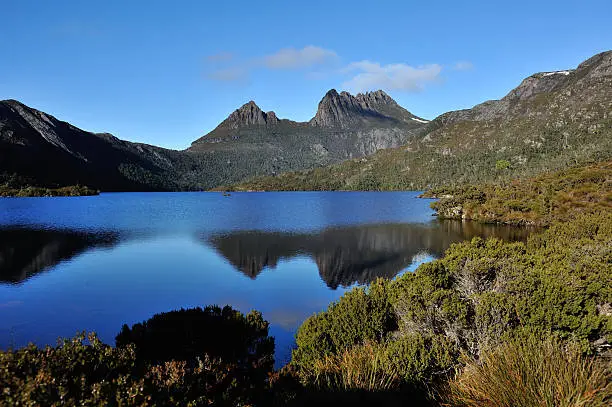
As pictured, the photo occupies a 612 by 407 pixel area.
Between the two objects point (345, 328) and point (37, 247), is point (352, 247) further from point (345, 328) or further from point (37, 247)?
point (37, 247)

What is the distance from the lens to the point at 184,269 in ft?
97.1

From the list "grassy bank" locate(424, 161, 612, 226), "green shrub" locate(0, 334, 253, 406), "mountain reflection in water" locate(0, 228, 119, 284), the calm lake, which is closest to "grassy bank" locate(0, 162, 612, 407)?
"green shrub" locate(0, 334, 253, 406)

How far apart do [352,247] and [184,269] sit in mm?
18006

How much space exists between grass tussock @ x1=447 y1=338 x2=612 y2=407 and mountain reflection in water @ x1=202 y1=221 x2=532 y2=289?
17.8m

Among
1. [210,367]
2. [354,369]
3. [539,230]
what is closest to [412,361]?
[354,369]

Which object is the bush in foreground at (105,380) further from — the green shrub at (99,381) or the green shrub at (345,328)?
the green shrub at (345,328)

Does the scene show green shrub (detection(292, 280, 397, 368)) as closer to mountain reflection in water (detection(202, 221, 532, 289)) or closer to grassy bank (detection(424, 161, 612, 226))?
mountain reflection in water (detection(202, 221, 532, 289))

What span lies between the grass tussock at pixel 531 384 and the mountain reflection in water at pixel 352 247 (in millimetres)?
17797

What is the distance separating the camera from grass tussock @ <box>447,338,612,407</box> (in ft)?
18.9

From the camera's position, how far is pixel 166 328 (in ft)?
41.4

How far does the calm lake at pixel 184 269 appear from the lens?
1911 centimetres

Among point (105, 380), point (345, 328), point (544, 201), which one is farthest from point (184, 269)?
point (544, 201)

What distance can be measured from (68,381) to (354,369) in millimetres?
5711

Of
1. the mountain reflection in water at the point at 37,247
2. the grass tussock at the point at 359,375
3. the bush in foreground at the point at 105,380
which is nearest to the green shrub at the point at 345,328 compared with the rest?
the grass tussock at the point at 359,375
